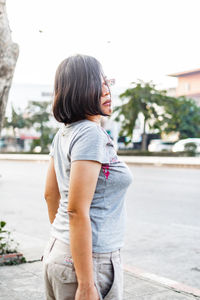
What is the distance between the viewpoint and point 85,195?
173cm

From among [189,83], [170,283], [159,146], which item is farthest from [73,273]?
[189,83]

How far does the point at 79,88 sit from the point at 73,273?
702 millimetres

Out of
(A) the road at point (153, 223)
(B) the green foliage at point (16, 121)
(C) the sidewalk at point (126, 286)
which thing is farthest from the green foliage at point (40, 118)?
(C) the sidewalk at point (126, 286)

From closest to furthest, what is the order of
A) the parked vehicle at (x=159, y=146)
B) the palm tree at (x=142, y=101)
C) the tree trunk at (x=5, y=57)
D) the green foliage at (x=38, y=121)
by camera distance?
the tree trunk at (x=5, y=57) < the palm tree at (x=142, y=101) < the parked vehicle at (x=159, y=146) < the green foliage at (x=38, y=121)

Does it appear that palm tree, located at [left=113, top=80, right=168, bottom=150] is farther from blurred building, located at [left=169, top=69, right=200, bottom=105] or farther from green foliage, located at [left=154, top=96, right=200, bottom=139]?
blurred building, located at [left=169, top=69, right=200, bottom=105]

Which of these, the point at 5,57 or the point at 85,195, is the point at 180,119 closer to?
the point at 5,57

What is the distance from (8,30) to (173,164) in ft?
61.5

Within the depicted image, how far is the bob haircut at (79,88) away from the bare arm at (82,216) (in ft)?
0.78

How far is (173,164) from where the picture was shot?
890 inches

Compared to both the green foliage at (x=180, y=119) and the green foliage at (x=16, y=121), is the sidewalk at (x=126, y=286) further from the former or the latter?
the green foliage at (x=16, y=121)

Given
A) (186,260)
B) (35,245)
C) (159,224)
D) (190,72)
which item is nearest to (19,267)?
(35,245)

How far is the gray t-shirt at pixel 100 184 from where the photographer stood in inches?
70.3

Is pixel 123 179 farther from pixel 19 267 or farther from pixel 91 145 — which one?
pixel 19 267

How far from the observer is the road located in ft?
18.3
